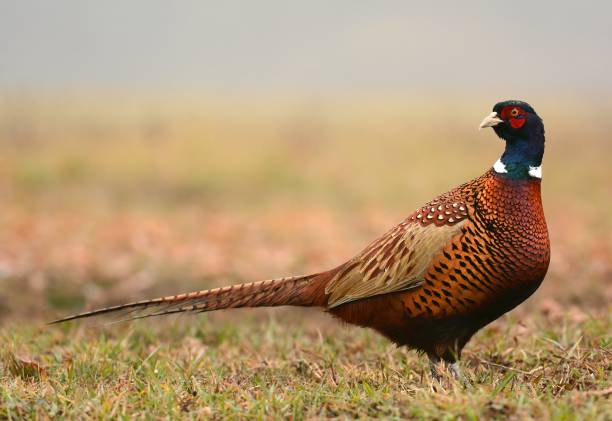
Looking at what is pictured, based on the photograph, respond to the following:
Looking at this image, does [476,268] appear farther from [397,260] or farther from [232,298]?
[232,298]

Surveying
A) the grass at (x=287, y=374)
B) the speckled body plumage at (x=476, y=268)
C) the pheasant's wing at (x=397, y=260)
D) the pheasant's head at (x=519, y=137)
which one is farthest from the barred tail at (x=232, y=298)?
the pheasant's head at (x=519, y=137)

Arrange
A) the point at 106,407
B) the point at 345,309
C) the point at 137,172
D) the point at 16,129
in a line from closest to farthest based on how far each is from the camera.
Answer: the point at 106,407 < the point at 345,309 < the point at 137,172 < the point at 16,129

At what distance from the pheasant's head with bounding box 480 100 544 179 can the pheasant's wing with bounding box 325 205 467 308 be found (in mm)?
292

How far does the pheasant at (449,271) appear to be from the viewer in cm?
356

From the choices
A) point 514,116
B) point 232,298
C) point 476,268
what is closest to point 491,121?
point 514,116

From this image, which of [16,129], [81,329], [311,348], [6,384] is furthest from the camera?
[16,129]

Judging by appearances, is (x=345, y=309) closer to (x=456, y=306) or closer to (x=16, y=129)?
(x=456, y=306)

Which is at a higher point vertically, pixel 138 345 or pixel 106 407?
pixel 106 407

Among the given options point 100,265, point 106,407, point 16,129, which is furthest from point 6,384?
point 16,129

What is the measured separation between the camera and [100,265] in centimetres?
708

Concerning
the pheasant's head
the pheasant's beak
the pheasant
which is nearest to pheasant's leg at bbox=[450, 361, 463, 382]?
the pheasant

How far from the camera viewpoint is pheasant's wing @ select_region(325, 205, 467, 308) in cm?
369

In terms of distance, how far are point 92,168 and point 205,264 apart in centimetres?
740

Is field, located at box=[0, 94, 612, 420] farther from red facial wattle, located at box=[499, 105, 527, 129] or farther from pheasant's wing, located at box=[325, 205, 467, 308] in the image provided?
red facial wattle, located at box=[499, 105, 527, 129]
